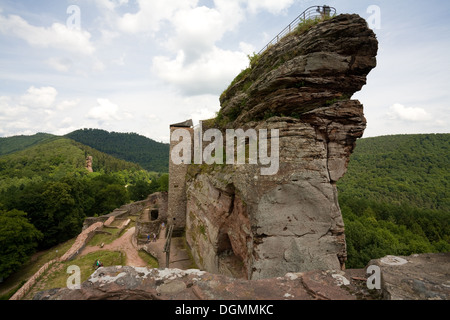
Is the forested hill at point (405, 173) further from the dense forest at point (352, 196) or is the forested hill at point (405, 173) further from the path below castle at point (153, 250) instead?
the path below castle at point (153, 250)

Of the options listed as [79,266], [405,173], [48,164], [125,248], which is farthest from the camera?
[405,173]

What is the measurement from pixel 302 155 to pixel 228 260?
671 cm

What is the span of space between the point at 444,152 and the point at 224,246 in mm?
106874

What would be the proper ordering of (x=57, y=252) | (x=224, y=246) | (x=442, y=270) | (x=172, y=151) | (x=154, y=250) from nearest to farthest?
(x=442, y=270), (x=224, y=246), (x=154, y=250), (x=172, y=151), (x=57, y=252)

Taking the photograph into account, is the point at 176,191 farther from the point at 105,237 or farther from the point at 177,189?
the point at 105,237

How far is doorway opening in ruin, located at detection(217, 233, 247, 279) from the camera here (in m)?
9.90

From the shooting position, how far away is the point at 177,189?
1977 cm

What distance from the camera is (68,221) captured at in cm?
2853

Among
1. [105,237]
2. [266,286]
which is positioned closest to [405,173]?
[105,237]

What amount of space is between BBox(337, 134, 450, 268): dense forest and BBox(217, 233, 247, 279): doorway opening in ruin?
23627 mm

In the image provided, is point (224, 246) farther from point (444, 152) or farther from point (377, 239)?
point (444, 152)

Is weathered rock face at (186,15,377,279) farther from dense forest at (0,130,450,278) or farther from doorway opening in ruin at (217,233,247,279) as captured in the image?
dense forest at (0,130,450,278)
